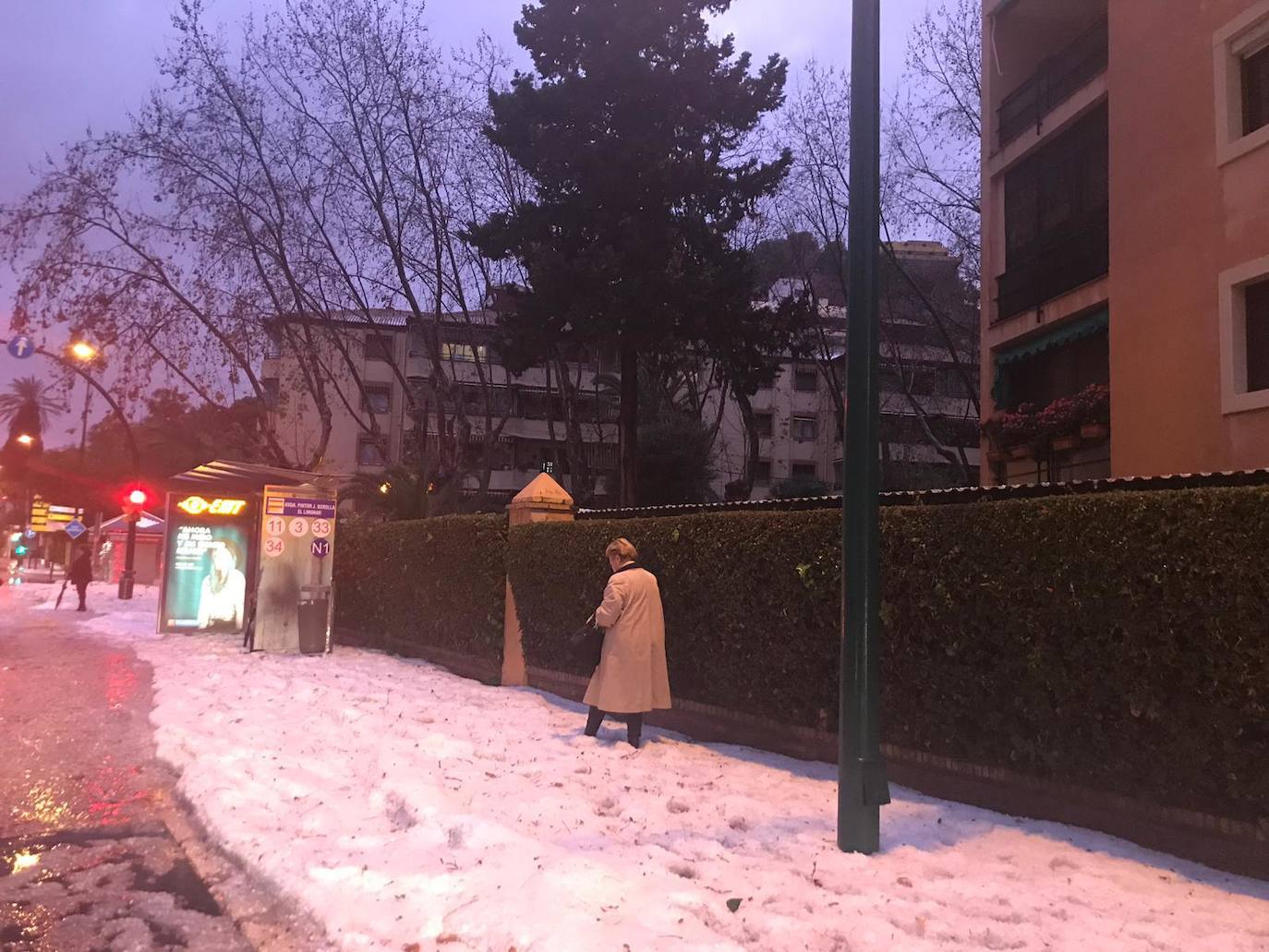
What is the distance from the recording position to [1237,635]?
14.6 ft

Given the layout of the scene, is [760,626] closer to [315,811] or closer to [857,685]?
[857,685]

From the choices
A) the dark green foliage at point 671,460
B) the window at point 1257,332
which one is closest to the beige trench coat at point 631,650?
the window at point 1257,332

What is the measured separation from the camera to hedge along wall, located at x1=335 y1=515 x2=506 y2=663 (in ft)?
40.3

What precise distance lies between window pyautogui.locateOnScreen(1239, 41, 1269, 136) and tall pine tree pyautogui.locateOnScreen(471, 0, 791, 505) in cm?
995

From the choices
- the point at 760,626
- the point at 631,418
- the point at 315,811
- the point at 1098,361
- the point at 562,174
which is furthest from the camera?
A: the point at 631,418

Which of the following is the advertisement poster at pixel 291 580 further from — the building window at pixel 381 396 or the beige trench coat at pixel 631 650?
the building window at pixel 381 396

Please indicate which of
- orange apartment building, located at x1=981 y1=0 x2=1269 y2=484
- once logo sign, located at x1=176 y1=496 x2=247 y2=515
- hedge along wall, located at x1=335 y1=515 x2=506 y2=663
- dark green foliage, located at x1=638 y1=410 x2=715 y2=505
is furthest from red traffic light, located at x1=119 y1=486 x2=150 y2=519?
orange apartment building, located at x1=981 y1=0 x2=1269 y2=484

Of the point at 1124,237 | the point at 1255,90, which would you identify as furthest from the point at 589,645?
the point at 1255,90

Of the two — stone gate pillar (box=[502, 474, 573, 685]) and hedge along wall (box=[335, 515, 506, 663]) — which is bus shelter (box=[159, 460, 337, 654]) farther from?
stone gate pillar (box=[502, 474, 573, 685])

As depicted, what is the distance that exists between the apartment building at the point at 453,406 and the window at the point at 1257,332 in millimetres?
17472

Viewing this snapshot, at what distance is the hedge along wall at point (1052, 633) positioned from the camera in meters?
4.51

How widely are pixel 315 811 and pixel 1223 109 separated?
12413mm

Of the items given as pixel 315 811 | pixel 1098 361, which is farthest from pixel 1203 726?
pixel 1098 361

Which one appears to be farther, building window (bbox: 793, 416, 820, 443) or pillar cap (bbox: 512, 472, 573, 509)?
building window (bbox: 793, 416, 820, 443)
